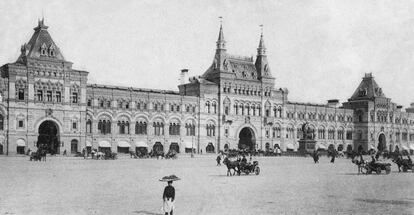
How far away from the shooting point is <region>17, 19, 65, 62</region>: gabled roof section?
63469 mm

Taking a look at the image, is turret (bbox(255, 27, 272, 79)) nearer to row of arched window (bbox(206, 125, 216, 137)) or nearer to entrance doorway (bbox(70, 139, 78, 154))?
row of arched window (bbox(206, 125, 216, 137))

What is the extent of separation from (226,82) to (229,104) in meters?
3.48

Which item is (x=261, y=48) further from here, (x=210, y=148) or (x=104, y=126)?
(x=104, y=126)

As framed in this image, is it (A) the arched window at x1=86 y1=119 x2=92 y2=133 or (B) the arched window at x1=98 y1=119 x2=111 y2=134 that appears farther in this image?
(B) the arched window at x1=98 y1=119 x2=111 y2=134

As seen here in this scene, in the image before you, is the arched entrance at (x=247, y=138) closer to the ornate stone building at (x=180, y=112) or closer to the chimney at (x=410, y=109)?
the ornate stone building at (x=180, y=112)

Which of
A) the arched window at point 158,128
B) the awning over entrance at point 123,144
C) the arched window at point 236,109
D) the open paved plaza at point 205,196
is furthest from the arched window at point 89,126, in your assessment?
the open paved plaza at point 205,196

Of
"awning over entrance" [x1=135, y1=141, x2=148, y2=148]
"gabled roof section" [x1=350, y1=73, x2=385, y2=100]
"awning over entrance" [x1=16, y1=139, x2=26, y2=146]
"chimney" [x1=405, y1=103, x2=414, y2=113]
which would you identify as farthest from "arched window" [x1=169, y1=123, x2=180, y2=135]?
"chimney" [x1=405, y1=103, x2=414, y2=113]

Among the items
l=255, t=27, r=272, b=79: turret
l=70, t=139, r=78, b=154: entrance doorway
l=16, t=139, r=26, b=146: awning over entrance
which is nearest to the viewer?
l=16, t=139, r=26, b=146: awning over entrance

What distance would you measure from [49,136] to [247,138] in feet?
111

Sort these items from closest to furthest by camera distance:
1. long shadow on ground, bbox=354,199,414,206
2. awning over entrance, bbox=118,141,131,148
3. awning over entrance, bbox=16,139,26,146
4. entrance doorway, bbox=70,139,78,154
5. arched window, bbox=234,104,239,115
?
1. long shadow on ground, bbox=354,199,414,206
2. awning over entrance, bbox=16,139,26,146
3. entrance doorway, bbox=70,139,78,154
4. awning over entrance, bbox=118,141,131,148
5. arched window, bbox=234,104,239,115

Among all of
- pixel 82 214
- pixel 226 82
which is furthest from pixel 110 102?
pixel 82 214

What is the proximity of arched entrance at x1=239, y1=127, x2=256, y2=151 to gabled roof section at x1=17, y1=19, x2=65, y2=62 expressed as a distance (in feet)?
109

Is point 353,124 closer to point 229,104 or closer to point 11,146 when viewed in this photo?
point 229,104

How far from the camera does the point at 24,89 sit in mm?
61906
